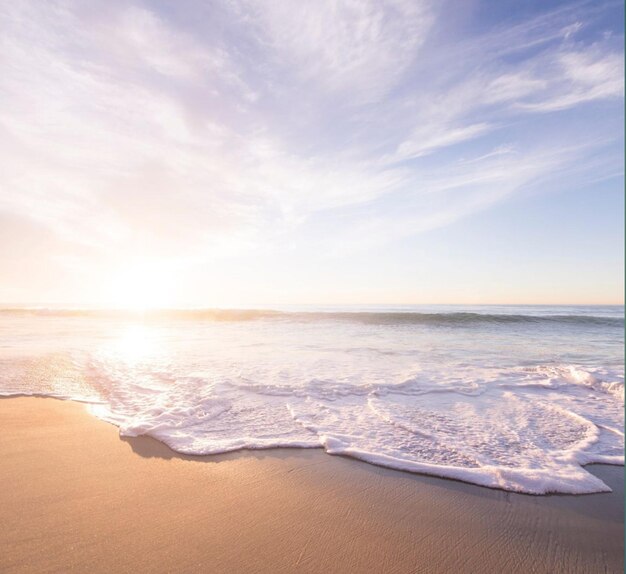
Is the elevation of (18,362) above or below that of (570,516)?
above

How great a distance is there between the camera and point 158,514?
2775mm

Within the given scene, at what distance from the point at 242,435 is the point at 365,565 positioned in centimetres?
238

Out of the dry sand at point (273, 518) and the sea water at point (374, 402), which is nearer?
the dry sand at point (273, 518)

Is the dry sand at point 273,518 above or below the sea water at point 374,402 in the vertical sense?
below

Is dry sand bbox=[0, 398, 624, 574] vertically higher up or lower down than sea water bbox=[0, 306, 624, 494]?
lower down

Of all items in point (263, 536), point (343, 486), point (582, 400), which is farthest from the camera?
point (582, 400)

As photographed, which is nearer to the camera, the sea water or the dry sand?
the dry sand

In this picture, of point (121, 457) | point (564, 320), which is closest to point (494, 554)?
point (121, 457)

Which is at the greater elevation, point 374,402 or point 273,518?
point 374,402

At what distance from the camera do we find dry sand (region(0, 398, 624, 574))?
2.33 m

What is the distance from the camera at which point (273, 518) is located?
110 inches

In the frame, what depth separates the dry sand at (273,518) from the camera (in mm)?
2334

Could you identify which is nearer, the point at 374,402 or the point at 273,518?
the point at 273,518

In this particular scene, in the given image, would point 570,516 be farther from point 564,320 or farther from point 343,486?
point 564,320
